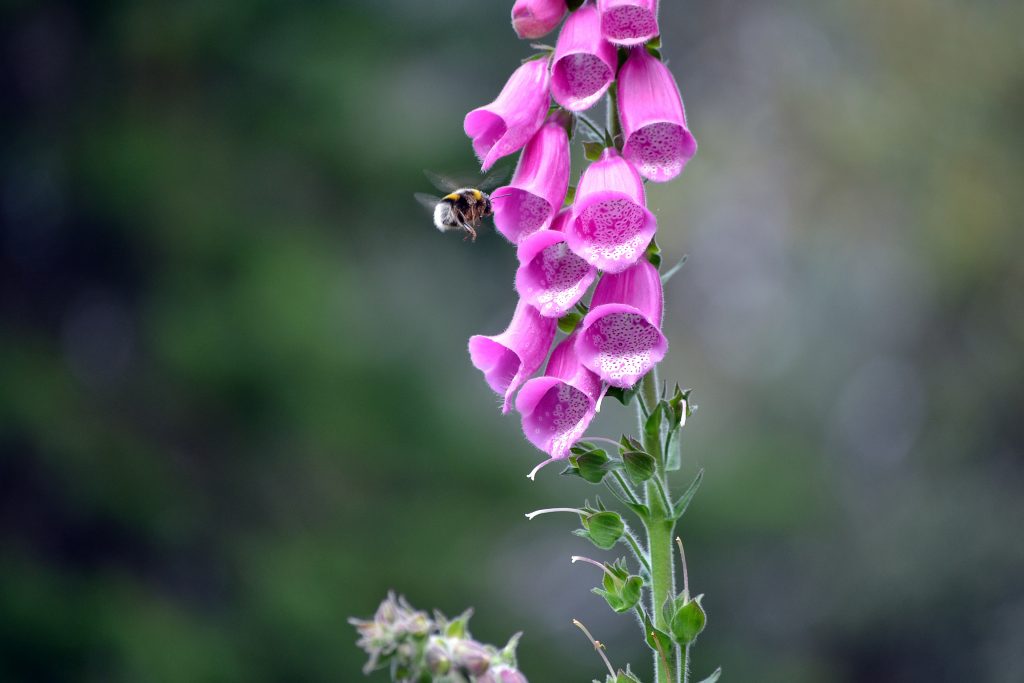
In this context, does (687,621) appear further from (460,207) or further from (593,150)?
(460,207)

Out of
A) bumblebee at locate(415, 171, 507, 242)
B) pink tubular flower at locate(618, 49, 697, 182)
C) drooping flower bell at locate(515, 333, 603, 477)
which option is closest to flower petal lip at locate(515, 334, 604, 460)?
drooping flower bell at locate(515, 333, 603, 477)

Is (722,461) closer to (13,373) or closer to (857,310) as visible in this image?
(857,310)

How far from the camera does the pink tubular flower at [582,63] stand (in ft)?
4.41

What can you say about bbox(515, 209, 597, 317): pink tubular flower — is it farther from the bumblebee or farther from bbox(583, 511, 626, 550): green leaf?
the bumblebee

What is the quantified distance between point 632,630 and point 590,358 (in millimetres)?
7974

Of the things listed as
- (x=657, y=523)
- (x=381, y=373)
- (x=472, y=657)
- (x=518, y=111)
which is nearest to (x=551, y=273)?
(x=518, y=111)

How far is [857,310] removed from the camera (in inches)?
391

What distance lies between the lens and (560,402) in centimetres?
138

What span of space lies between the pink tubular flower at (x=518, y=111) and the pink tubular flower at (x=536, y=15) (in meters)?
0.04

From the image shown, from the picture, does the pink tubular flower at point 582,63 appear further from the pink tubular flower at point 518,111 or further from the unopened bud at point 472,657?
the unopened bud at point 472,657

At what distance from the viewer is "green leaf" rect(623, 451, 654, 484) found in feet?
4.02

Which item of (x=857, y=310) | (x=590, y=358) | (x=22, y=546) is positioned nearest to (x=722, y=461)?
(x=857, y=310)

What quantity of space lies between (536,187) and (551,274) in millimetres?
111

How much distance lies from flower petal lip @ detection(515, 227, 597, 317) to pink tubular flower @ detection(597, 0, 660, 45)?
252 mm
